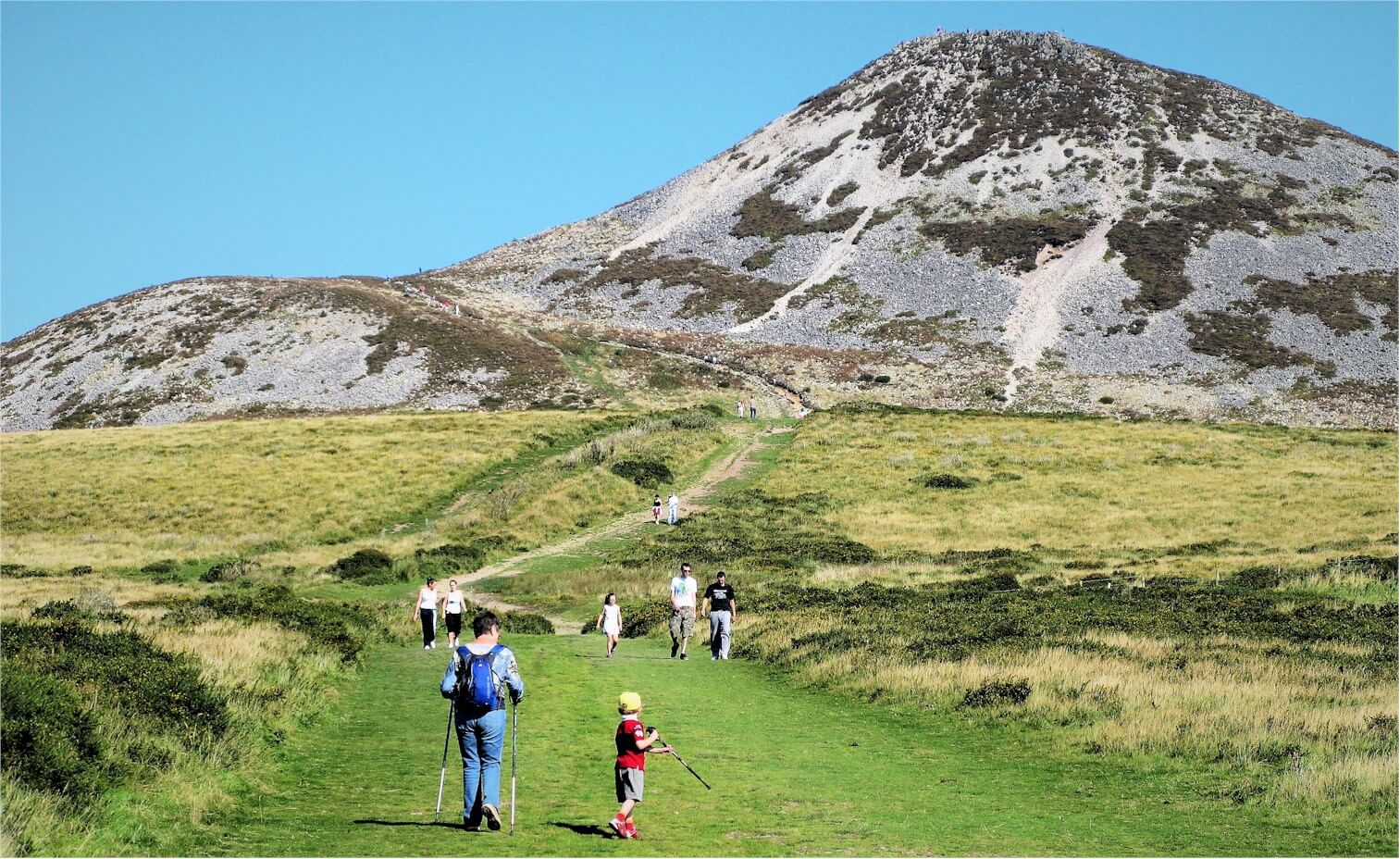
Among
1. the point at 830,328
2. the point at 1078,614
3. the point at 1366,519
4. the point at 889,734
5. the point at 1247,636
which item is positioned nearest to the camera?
the point at 889,734

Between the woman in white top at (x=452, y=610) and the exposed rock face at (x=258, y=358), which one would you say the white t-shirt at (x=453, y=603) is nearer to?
the woman in white top at (x=452, y=610)

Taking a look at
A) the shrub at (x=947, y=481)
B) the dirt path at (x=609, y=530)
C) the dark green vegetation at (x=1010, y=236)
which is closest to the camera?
the dirt path at (x=609, y=530)

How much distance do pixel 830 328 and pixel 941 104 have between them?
73.2 meters

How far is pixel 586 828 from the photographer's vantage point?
1270 cm

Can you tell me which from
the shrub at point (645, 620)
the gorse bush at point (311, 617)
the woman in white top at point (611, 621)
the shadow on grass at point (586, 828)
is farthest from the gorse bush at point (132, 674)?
the shrub at point (645, 620)

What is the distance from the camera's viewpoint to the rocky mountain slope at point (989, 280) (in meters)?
117

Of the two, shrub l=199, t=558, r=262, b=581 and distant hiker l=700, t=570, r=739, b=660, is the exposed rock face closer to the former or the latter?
shrub l=199, t=558, r=262, b=581

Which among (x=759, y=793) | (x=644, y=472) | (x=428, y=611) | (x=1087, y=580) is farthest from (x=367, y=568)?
(x=759, y=793)

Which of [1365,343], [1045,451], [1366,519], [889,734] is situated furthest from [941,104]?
Answer: [889,734]

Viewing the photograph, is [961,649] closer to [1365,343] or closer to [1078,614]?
[1078,614]

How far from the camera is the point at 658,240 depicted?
7175 inches

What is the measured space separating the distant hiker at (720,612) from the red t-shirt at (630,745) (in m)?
12.4

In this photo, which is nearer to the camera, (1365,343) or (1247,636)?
(1247,636)

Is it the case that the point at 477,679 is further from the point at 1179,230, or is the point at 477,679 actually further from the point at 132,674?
the point at 1179,230
